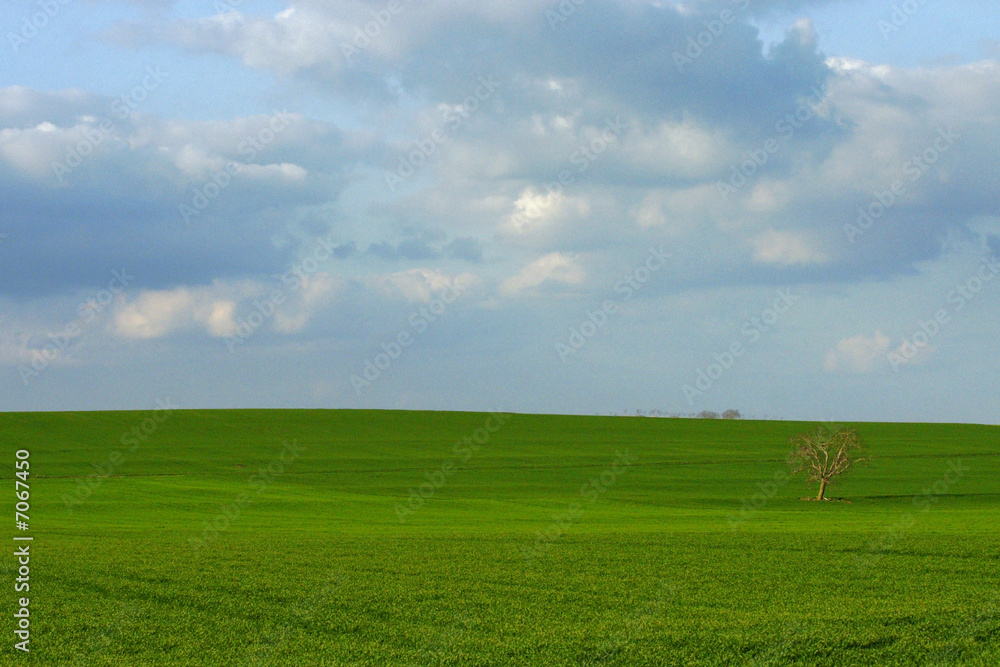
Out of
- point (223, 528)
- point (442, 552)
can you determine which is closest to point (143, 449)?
point (223, 528)

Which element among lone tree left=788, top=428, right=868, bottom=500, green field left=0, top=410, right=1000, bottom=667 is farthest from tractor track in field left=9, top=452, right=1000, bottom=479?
lone tree left=788, top=428, right=868, bottom=500

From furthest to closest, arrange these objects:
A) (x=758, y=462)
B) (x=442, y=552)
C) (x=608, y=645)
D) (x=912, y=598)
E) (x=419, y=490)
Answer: (x=758, y=462) → (x=419, y=490) → (x=442, y=552) → (x=912, y=598) → (x=608, y=645)

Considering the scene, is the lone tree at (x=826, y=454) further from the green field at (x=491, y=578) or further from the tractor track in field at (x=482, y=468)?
the tractor track in field at (x=482, y=468)

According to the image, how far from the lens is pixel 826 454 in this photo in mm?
56938

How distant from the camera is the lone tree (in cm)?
5647

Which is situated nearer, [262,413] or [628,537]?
[628,537]

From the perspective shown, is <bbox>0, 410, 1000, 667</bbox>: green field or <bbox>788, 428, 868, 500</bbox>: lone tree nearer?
<bbox>0, 410, 1000, 667</bbox>: green field

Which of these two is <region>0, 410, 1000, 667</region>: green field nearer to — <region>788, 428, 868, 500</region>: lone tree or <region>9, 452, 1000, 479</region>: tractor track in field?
<region>788, 428, 868, 500</region>: lone tree

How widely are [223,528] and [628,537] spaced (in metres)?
15.8

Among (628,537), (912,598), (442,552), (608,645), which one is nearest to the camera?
(608,645)

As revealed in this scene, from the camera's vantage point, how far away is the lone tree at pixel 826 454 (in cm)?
5647

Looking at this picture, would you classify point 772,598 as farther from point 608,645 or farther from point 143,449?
point 143,449

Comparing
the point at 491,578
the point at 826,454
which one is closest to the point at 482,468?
the point at 826,454

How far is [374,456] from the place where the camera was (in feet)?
257
